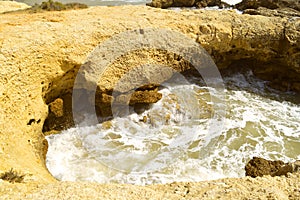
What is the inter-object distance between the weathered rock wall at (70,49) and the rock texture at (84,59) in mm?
22

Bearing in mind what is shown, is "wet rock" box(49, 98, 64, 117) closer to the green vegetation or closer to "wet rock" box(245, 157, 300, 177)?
the green vegetation

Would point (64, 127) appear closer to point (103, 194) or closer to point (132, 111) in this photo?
point (132, 111)

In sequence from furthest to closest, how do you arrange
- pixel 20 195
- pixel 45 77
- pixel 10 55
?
pixel 45 77
pixel 10 55
pixel 20 195

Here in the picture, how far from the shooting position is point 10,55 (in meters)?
5.86

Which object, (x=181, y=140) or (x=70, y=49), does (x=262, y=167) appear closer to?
(x=181, y=140)

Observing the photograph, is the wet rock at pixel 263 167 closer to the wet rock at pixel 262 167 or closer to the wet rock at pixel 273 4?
the wet rock at pixel 262 167

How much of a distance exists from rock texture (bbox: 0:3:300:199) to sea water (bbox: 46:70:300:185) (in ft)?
2.71

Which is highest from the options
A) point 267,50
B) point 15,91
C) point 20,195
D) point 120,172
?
point 267,50

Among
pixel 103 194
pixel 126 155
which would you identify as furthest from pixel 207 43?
pixel 103 194

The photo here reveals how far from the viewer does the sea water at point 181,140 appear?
6145 mm

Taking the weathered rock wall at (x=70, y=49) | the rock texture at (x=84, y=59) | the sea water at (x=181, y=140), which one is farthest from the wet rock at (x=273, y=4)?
the sea water at (x=181, y=140)

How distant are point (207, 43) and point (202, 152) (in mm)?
3469

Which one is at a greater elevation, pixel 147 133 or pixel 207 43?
pixel 207 43

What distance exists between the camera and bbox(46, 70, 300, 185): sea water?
6145 mm
